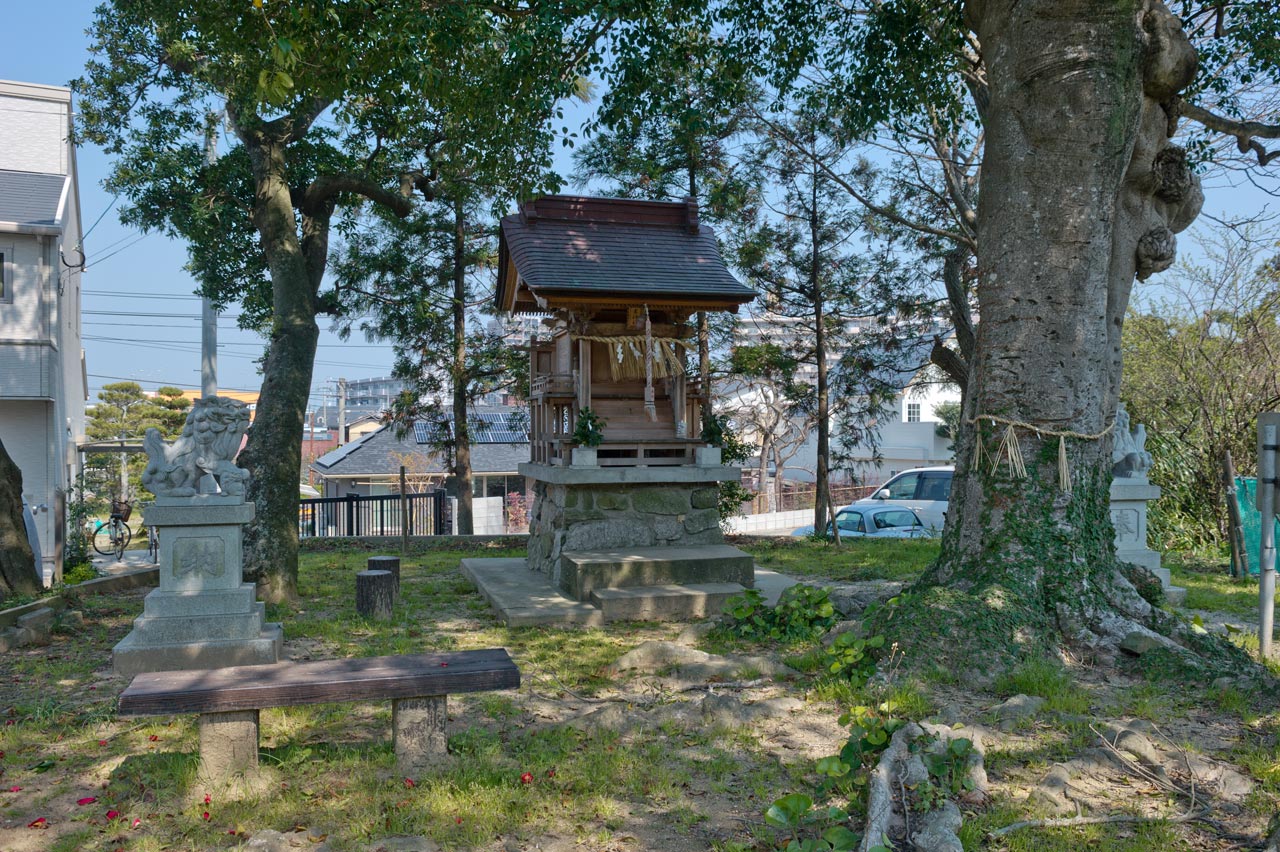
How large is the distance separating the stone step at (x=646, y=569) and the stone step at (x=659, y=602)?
18cm

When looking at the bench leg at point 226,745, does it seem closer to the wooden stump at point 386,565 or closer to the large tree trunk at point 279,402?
the wooden stump at point 386,565

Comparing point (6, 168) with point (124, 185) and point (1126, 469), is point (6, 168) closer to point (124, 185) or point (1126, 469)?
point (124, 185)

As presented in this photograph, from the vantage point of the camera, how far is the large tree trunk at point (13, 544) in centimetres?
882

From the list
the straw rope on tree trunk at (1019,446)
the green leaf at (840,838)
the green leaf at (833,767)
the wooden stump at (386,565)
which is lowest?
the green leaf at (840,838)

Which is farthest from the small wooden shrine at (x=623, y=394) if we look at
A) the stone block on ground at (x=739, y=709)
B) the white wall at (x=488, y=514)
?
Answer: the white wall at (x=488, y=514)

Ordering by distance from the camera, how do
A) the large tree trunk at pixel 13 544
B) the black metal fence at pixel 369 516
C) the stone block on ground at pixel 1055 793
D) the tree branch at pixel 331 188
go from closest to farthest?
the stone block on ground at pixel 1055 793 → the large tree trunk at pixel 13 544 → the tree branch at pixel 331 188 → the black metal fence at pixel 369 516

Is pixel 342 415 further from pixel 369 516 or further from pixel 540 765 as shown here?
pixel 540 765

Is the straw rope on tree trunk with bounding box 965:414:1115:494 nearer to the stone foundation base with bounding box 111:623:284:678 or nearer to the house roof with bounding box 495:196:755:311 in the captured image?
the house roof with bounding box 495:196:755:311

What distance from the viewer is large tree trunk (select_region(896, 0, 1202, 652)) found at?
19.4ft

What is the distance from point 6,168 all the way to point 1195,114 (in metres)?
20.5

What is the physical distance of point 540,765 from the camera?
458 centimetres

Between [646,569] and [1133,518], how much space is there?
17.9 ft

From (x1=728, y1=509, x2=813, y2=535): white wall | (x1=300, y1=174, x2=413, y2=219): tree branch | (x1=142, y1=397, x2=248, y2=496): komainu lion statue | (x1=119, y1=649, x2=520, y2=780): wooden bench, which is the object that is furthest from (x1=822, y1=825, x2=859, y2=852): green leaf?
(x1=728, y1=509, x2=813, y2=535): white wall

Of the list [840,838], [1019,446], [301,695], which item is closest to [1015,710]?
[1019,446]
